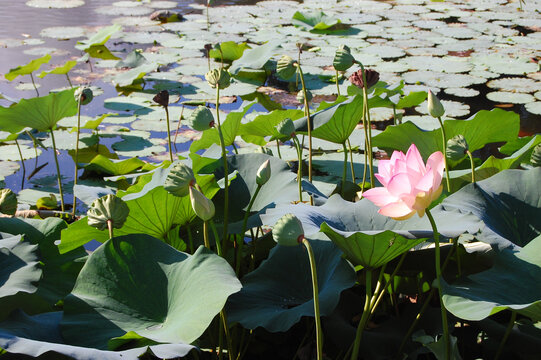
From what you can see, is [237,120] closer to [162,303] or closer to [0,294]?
[162,303]

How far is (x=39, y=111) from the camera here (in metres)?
2.23

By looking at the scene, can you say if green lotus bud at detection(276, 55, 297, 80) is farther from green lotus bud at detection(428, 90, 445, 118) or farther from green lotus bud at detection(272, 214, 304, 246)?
green lotus bud at detection(272, 214, 304, 246)

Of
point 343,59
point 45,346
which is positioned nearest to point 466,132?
point 343,59

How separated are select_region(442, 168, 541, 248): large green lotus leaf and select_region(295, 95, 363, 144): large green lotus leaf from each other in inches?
20.4


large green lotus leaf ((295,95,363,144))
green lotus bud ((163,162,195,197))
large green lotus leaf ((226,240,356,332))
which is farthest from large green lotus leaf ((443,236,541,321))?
large green lotus leaf ((295,95,363,144))

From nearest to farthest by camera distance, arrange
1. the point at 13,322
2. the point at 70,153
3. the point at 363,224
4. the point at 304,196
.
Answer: the point at 13,322, the point at 363,224, the point at 304,196, the point at 70,153

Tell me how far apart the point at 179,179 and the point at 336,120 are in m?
0.80

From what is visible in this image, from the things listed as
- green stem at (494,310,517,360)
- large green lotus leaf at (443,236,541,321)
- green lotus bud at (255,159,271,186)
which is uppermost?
green lotus bud at (255,159,271,186)

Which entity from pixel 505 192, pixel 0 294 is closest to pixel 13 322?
pixel 0 294

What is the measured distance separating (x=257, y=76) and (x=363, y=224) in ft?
9.24

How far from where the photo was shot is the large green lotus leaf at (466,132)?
1.94 metres

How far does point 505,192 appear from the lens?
138 centimetres

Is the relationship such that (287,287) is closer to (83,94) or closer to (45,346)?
(45,346)

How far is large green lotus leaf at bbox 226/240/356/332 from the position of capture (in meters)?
1.17
